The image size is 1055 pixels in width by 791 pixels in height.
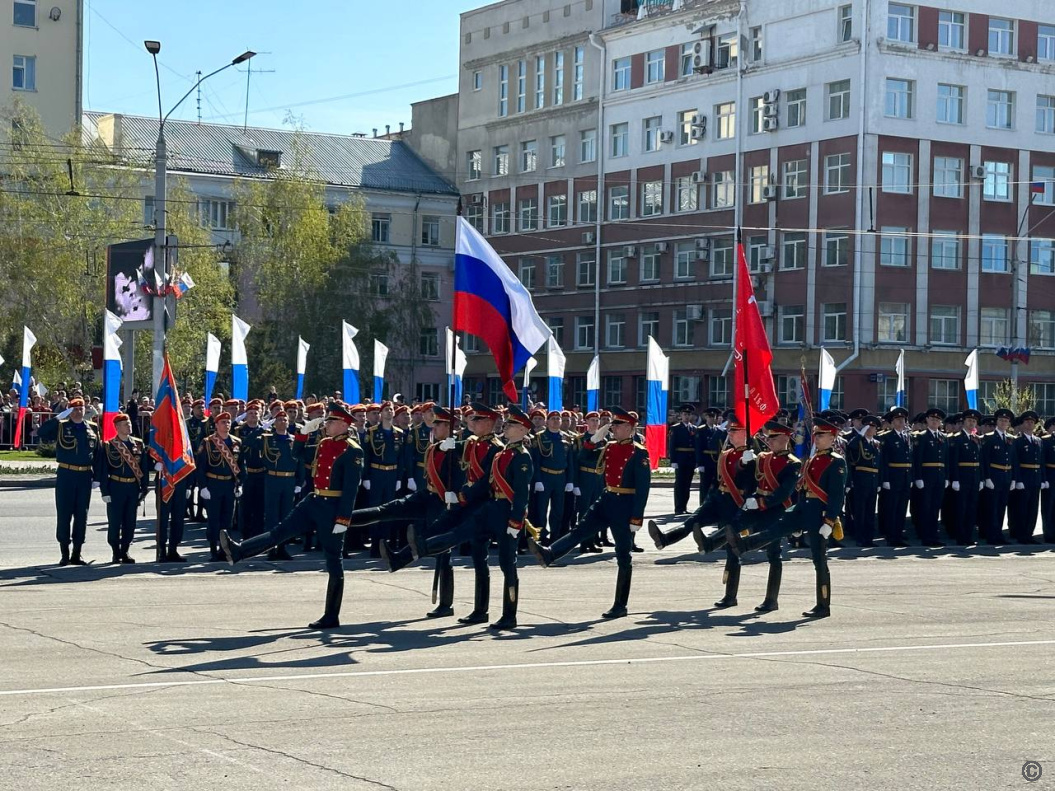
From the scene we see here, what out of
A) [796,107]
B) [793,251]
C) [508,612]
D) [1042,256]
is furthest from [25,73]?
[508,612]

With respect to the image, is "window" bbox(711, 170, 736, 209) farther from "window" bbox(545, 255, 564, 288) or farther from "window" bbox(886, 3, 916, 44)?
"window" bbox(545, 255, 564, 288)

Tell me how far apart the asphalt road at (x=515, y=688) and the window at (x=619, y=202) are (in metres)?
47.9

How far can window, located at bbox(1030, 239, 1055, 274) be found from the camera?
55812mm

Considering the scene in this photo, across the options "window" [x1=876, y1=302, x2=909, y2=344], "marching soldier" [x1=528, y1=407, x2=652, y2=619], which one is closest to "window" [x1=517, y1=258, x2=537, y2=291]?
"window" [x1=876, y1=302, x2=909, y2=344]

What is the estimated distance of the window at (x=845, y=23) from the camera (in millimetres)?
53281

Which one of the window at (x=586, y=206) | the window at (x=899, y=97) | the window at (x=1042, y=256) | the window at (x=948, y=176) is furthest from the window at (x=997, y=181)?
the window at (x=586, y=206)

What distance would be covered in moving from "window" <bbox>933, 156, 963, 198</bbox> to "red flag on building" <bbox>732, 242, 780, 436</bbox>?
133ft

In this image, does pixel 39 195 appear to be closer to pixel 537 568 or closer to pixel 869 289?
pixel 869 289

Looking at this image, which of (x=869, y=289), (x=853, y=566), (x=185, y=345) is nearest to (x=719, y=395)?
(x=869, y=289)

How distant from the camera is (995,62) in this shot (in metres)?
54.6

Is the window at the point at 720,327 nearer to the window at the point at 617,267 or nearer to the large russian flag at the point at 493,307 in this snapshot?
the window at the point at 617,267

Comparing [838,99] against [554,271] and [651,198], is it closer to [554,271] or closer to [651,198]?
[651,198]

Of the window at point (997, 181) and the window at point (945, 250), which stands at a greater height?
the window at point (997, 181)

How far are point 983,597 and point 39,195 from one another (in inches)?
1595
